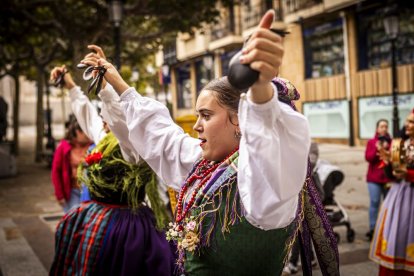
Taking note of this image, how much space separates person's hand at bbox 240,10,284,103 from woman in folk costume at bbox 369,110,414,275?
3.81m

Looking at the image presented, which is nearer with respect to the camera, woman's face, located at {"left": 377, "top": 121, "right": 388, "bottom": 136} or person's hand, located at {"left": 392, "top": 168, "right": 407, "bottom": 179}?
person's hand, located at {"left": 392, "top": 168, "right": 407, "bottom": 179}

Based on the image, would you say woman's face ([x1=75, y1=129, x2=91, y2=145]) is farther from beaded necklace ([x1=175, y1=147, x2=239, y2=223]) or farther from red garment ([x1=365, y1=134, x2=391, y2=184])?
red garment ([x1=365, y1=134, x2=391, y2=184])

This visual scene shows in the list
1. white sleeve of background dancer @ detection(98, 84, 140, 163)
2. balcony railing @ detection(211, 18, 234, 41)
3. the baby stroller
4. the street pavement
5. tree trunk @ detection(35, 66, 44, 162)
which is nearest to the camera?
white sleeve of background dancer @ detection(98, 84, 140, 163)

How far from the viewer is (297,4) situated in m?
22.6

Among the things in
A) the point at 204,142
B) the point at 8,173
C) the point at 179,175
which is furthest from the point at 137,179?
the point at 8,173

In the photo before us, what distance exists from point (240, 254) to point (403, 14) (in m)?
18.5

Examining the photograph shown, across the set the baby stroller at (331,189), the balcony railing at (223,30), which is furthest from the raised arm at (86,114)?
the balcony railing at (223,30)

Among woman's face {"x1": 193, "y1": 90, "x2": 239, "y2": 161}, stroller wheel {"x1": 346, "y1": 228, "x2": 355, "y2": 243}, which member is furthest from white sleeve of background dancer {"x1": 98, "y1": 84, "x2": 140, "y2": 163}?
Answer: stroller wheel {"x1": 346, "y1": 228, "x2": 355, "y2": 243}

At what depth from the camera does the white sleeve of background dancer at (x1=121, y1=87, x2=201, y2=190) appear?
275cm

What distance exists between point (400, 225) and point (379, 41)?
16.1 meters

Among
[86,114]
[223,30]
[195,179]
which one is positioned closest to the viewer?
[195,179]

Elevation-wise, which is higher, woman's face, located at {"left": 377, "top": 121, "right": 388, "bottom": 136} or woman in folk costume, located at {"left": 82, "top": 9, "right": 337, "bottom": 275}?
woman's face, located at {"left": 377, "top": 121, "right": 388, "bottom": 136}

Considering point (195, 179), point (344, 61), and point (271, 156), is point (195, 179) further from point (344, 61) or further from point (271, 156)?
point (344, 61)

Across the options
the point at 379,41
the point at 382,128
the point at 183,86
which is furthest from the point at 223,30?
the point at 382,128
